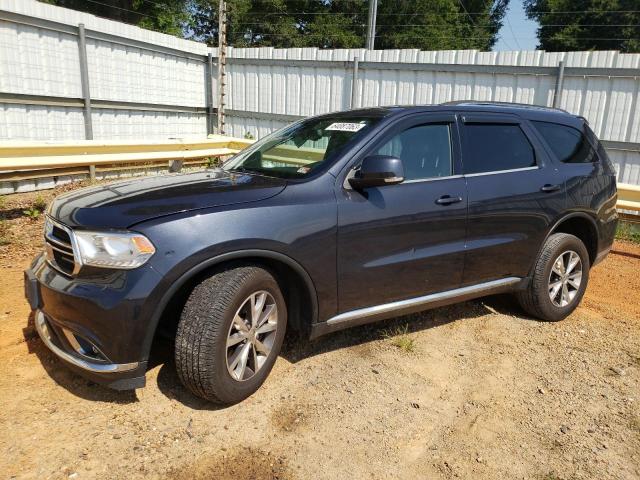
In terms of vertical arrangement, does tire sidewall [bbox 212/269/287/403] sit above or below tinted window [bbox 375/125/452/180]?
below

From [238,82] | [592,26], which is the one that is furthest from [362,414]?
[592,26]

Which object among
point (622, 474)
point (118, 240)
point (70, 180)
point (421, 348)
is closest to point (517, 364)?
point (421, 348)

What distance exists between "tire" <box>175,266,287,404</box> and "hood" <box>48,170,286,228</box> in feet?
1.42

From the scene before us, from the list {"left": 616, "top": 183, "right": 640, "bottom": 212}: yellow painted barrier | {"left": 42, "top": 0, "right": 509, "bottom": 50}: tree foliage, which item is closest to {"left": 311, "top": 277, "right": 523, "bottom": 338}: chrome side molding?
{"left": 616, "top": 183, "right": 640, "bottom": 212}: yellow painted barrier

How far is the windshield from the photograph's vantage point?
3.51 m

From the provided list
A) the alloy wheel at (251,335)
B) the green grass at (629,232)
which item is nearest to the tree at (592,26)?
the green grass at (629,232)

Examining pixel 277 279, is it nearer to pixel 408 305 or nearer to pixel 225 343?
pixel 225 343

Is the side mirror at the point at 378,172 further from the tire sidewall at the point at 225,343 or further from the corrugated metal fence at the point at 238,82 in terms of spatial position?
the corrugated metal fence at the point at 238,82

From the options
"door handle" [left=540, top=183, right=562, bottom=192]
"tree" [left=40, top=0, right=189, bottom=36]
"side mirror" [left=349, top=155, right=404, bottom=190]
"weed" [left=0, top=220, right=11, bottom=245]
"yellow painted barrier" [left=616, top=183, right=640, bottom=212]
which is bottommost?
"weed" [left=0, top=220, right=11, bottom=245]

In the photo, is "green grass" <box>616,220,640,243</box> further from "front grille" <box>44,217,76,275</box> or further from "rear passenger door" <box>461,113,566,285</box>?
"front grille" <box>44,217,76,275</box>

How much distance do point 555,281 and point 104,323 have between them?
370 centimetres

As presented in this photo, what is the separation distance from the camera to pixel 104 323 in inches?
105

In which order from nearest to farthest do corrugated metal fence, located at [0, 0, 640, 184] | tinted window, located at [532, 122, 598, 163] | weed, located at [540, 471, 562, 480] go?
1. weed, located at [540, 471, 562, 480]
2. tinted window, located at [532, 122, 598, 163]
3. corrugated metal fence, located at [0, 0, 640, 184]

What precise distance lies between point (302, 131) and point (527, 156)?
188cm
